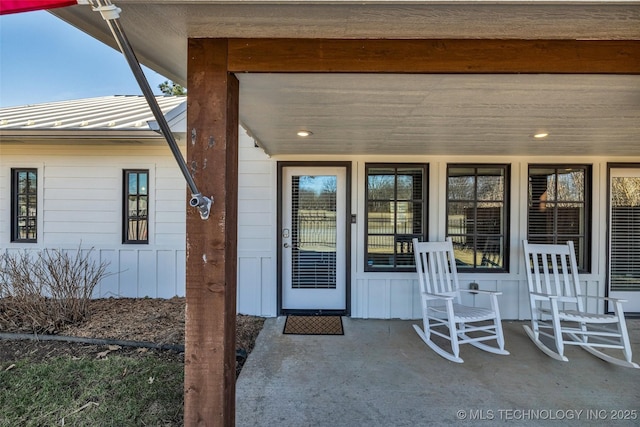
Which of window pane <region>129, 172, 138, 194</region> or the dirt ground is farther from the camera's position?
window pane <region>129, 172, 138, 194</region>

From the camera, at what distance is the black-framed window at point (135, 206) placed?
4.17 metres

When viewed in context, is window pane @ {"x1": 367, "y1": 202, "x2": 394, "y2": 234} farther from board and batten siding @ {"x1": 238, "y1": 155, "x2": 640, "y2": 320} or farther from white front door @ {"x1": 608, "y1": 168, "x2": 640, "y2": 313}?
white front door @ {"x1": 608, "y1": 168, "x2": 640, "y2": 313}

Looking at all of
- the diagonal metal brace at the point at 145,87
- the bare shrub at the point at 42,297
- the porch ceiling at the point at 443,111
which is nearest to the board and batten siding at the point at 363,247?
the porch ceiling at the point at 443,111

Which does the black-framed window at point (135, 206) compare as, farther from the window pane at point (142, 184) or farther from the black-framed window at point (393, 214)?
the black-framed window at point (393, 214)

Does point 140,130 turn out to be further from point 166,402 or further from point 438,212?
point 438,212

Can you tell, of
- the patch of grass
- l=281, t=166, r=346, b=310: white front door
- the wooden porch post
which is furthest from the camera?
l=281, t=166, r=346, b=310: white front door

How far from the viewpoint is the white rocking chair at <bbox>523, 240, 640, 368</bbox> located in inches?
112

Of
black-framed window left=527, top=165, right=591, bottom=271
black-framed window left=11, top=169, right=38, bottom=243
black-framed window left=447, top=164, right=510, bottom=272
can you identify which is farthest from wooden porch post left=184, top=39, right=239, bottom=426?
black-framed window left=11, top=169, right=38, bottom=243

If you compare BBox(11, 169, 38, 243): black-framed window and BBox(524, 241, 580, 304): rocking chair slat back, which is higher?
BBox(11, 169, 38, 243): black-framed window

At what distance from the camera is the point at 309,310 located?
393 cm

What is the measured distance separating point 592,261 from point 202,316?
458 cm

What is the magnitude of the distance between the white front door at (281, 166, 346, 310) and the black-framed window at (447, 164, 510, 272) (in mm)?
1391

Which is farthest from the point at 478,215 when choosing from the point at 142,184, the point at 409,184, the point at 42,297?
the point at 42,297

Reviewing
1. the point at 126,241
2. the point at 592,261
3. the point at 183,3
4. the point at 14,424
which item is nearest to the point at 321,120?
the point at 183,3
